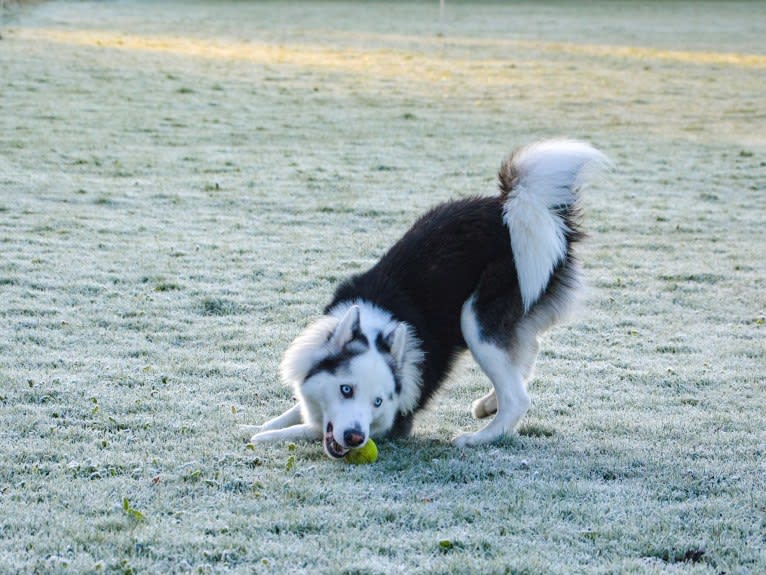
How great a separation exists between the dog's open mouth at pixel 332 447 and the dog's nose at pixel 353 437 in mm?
142

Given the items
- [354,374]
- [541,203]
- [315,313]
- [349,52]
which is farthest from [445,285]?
[349,52]

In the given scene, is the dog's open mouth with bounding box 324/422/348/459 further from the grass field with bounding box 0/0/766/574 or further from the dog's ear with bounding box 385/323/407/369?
the dog's ear with bounding box 385/323/407/369

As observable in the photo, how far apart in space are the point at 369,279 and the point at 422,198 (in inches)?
221

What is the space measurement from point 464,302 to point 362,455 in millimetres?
981

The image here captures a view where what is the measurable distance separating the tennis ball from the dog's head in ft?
0.12

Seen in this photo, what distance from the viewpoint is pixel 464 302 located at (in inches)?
210

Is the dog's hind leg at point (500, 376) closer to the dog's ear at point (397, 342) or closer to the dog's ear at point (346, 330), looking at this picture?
→ the dog's ear at point (397, 342)

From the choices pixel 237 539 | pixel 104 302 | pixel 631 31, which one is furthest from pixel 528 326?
pixel 631 31

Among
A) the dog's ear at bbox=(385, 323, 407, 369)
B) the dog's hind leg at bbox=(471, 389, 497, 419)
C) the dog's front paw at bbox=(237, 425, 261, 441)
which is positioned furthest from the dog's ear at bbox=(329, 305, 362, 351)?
the dog's hind leg at bbox=(471, 389, 497, 419)

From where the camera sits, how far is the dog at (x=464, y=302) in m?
5.04

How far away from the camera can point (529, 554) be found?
3.85 m

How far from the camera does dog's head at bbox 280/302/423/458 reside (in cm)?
480

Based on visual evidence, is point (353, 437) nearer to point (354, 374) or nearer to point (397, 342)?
point (354, 374)

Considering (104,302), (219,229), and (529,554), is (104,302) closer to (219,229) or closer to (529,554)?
(219,229)
